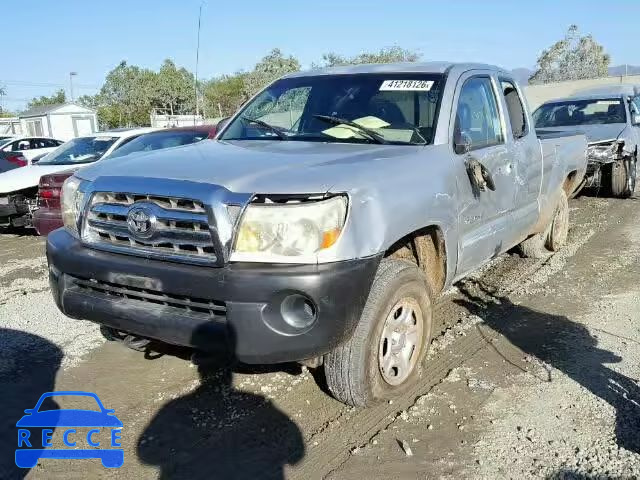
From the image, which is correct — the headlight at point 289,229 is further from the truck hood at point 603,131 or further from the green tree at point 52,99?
the green tree at point 52,99

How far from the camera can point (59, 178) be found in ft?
23.0

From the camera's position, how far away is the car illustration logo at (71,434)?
9.79 ft

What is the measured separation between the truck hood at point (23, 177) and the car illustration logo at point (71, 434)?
18.4 ft

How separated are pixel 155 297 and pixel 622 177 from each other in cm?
924

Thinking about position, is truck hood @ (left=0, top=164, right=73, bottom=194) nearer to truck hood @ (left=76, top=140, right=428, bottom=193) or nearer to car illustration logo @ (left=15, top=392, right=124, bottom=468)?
truck hood @ (left=76, top=140, right=428, bottom=193)

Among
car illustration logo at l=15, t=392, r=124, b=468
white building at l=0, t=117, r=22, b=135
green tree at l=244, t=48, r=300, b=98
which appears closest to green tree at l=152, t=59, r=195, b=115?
green tree at l=244, t=48, r=300, b=98

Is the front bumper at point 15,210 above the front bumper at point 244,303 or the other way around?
the other way around

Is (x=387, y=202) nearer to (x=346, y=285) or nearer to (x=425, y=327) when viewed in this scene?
(x=346, y=285)

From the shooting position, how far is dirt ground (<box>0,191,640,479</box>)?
2850 millimetres

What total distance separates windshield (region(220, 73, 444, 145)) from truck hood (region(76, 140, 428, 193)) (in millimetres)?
181

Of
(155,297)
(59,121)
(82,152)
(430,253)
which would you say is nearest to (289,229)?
(155,297)

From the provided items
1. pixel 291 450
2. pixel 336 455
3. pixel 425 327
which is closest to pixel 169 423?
pixel 291 450

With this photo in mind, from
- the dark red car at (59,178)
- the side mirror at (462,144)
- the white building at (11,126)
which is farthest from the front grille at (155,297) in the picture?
the white building at (11,126)

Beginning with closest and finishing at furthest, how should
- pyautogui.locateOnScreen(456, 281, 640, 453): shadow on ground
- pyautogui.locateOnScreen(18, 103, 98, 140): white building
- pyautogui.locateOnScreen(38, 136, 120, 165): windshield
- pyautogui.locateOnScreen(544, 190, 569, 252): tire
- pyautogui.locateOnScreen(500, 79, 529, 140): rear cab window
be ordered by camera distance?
1. pyautogui.locateOnScreen(456, 281, 640, 453): shadow on ground
2. pyautogui.locateOnScreen(500, 79, 529, 140): rear cab window
3. pyautogui.locateOnScreen(544, 190, 569, 252): tire
4. pyautogui.locateOnScreen(38, 136, 120, 165): windshield
5. pyautogui.locateOnScreen(18, 103, 98, 140): white building
